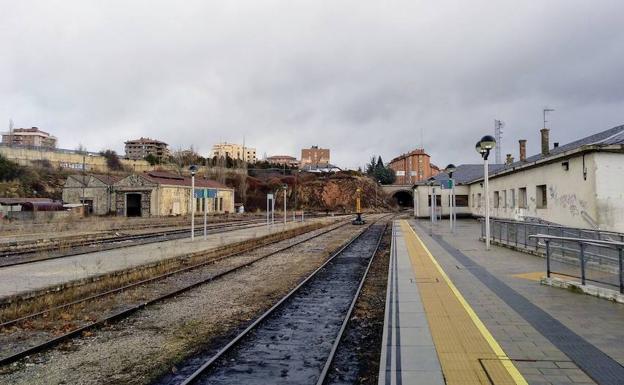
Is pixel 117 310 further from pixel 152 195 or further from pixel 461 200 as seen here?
→ pixel 152 195

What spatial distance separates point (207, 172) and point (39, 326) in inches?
3668

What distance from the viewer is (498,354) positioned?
5.40 meters

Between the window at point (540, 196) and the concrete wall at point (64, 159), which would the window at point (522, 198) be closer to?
the window at point (540, 196)

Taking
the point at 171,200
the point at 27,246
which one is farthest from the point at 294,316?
the point at 171,200

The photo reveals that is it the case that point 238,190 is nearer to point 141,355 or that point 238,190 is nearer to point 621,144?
point 621,144

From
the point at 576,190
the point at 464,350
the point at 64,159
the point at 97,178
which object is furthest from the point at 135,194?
the point at 464,350

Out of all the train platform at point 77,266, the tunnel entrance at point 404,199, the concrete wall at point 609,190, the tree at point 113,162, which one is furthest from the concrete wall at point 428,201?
the tree at point 113,162

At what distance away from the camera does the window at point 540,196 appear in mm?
24672

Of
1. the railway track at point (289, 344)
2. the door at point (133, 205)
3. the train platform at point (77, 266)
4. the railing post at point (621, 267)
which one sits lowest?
the railway track at point (289, 344)

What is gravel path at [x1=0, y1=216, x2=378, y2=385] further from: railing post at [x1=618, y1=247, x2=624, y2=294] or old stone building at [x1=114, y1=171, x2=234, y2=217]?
old stone building at [x1=114, y1=171, x2=234, y2=217]

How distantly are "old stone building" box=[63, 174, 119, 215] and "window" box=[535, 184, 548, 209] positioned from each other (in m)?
55.3

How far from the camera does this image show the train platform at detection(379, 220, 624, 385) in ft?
15.6

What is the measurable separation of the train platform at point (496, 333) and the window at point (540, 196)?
49.8ft

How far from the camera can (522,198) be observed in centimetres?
2831
